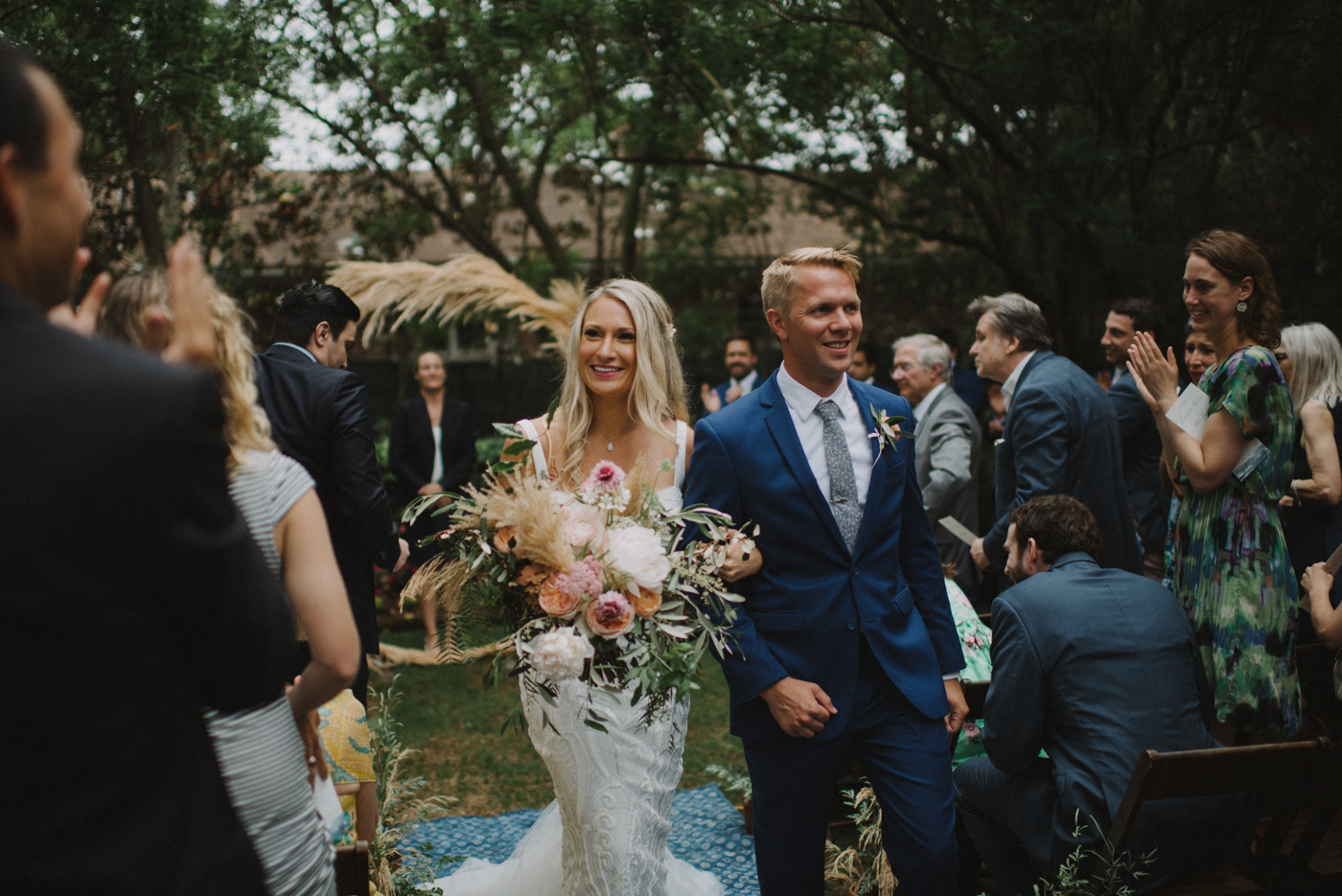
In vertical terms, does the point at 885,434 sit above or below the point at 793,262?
below

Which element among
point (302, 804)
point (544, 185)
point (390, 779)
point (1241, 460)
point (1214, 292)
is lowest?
point (390, 779)

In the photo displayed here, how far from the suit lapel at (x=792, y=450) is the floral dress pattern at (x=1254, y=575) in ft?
5.36

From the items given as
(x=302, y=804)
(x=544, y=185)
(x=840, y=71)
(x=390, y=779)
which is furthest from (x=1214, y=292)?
(x=544, y=185)

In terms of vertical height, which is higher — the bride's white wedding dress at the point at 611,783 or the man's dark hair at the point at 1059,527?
the man's dark hair at the point at 1059,527

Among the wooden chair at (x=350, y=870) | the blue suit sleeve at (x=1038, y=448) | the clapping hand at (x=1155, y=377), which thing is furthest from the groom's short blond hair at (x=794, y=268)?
the wooden chair at (x=350, y=870)

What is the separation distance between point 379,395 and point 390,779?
8264 mm

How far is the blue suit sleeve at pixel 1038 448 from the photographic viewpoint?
A: 13.7 ft

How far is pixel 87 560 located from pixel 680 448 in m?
2.43

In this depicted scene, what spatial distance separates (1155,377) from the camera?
3625mm

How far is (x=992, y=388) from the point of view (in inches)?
298

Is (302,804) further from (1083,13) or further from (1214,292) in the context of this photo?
(1083,13)

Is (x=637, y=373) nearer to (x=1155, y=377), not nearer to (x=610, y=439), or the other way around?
(x=610, y=439)

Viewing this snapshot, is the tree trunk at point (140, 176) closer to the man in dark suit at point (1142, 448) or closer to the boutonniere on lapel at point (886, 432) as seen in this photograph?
the boutonniere on lapel at point (886, 432)

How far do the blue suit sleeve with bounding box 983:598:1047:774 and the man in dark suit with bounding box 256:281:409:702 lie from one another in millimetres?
2361
